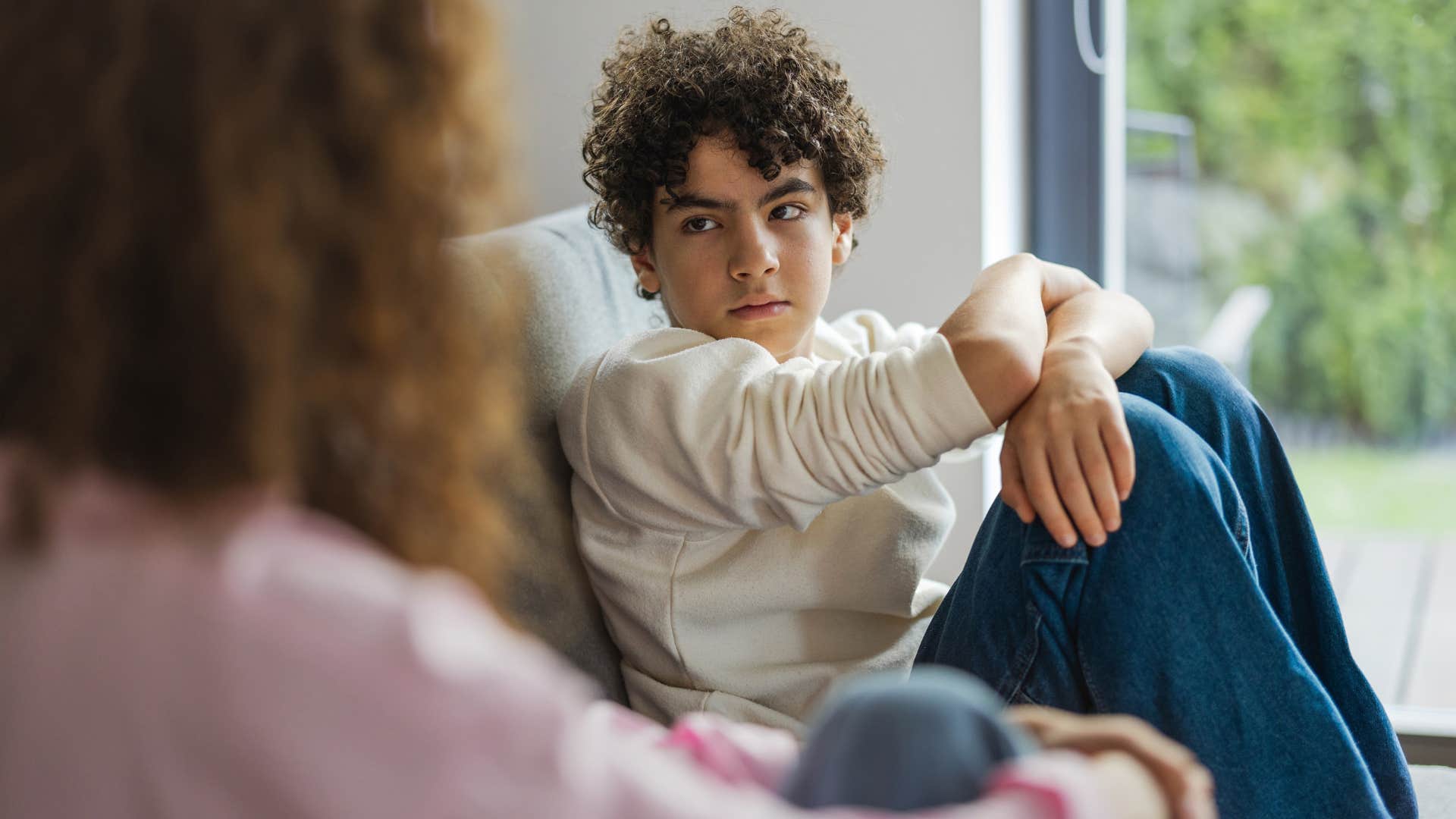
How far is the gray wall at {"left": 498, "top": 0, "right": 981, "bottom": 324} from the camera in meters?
1.85

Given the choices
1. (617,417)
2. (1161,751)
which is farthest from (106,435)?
(617,417)

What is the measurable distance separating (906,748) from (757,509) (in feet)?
1.74

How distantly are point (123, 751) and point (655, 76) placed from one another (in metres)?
0.98

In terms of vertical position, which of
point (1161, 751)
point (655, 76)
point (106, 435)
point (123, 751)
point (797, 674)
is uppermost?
point (655, 76)

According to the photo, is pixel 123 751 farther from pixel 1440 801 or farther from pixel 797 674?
pixel 1440 801

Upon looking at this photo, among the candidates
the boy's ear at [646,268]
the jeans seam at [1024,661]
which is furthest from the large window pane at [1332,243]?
the jeans seam at [1024,661]

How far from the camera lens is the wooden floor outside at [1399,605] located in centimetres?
210

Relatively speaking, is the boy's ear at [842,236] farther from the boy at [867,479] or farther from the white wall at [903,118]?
the white wall at [903,118]

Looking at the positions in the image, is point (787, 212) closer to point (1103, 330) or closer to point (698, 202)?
point (698, 202)

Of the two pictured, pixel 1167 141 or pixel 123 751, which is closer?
pixel 123 751

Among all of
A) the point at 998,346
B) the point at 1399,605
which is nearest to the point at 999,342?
the point at 998,346

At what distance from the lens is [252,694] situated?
50cm

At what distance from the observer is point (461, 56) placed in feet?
1.99

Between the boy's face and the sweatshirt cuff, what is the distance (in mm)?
244
